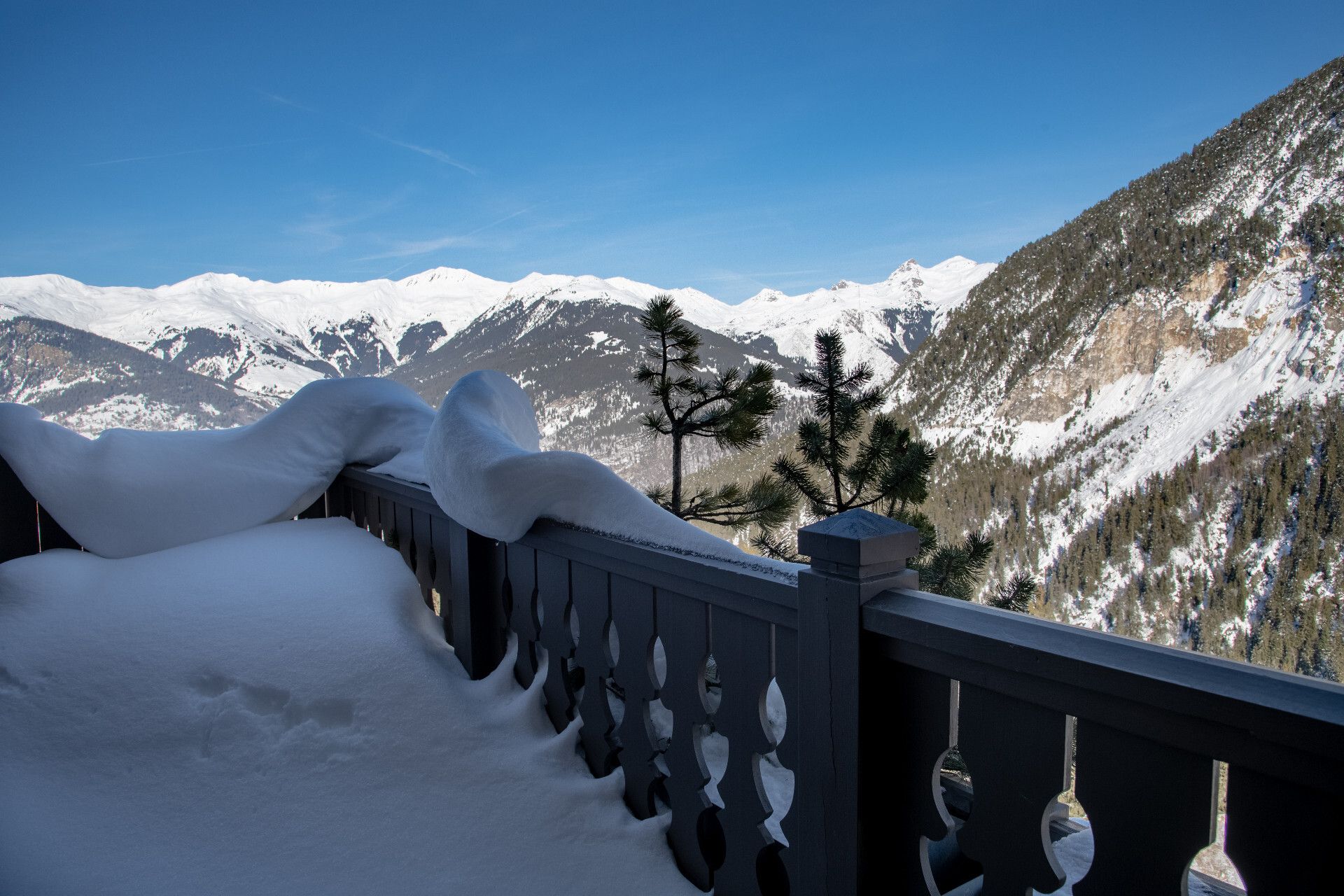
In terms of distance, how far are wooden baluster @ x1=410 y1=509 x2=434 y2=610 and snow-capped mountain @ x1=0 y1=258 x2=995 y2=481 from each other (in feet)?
43.5

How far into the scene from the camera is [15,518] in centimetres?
215

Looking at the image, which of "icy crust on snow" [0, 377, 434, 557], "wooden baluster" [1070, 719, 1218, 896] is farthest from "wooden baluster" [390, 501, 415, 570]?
"wooden baluster" [1070, 719, 1218, 896]

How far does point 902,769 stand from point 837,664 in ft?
0.47

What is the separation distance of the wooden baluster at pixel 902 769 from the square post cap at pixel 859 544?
0.35 ft

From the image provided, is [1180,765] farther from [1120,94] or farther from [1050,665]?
[1120,94]

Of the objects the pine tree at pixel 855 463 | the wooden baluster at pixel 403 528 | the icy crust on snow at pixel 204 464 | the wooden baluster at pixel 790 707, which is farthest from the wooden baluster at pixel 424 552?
the pine tree at pixel 855 463

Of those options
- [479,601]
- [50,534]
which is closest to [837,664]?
[479,601]

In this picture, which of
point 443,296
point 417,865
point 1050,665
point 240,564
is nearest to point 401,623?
point 240,564

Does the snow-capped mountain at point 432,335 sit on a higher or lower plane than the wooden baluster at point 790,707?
higher

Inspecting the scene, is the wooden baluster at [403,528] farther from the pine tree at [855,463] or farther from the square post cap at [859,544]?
the pine tree at [855,463]

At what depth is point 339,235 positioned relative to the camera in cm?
8075

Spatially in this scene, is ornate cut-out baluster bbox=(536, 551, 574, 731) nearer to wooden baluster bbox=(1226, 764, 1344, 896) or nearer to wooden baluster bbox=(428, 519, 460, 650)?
wooden baluster bbox=(428, 519, 460, 650)

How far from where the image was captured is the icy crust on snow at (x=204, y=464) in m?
2.06

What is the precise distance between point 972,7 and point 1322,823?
3029 inches
